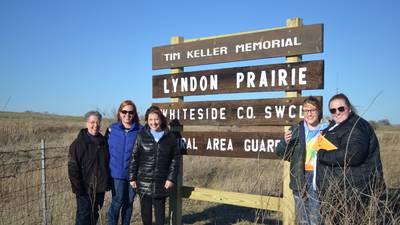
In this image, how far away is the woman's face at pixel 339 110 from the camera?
3.72 metres

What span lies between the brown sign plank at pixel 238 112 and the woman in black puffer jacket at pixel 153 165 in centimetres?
88

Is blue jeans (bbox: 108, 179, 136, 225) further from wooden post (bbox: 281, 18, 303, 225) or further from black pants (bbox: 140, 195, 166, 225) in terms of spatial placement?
wooden post (bbox: 281, 18, 303, 225)

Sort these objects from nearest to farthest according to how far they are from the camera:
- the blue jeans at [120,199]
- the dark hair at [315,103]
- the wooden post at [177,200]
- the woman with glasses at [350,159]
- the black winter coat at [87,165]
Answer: the woman with glasses at [350,159], the dark hair at [315,103], the black winter coat at [87,165], the blue jeans at [120,199], the wooden post at [177,200]

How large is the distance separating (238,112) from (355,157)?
2.14 metres

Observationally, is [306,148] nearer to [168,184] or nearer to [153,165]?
[168,184]

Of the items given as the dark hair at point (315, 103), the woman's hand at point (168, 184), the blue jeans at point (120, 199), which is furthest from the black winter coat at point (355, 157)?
the blue jeans at point (120, 199)

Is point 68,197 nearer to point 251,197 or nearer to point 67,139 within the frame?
point 251,197

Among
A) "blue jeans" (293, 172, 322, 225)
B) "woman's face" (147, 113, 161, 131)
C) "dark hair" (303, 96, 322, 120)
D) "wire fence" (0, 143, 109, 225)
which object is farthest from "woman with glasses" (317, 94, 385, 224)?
"wire fence" (0, 143, 109, 225)

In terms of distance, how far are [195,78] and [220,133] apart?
0.92 meters

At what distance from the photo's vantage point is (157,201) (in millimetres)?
5051

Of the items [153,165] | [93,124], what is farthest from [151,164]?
[93,124]

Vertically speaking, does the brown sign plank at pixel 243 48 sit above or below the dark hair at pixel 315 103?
above

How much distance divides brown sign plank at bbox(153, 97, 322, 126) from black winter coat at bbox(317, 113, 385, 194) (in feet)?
3.16

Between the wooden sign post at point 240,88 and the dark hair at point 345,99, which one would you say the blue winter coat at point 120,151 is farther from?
the dark hair at point 345,99
